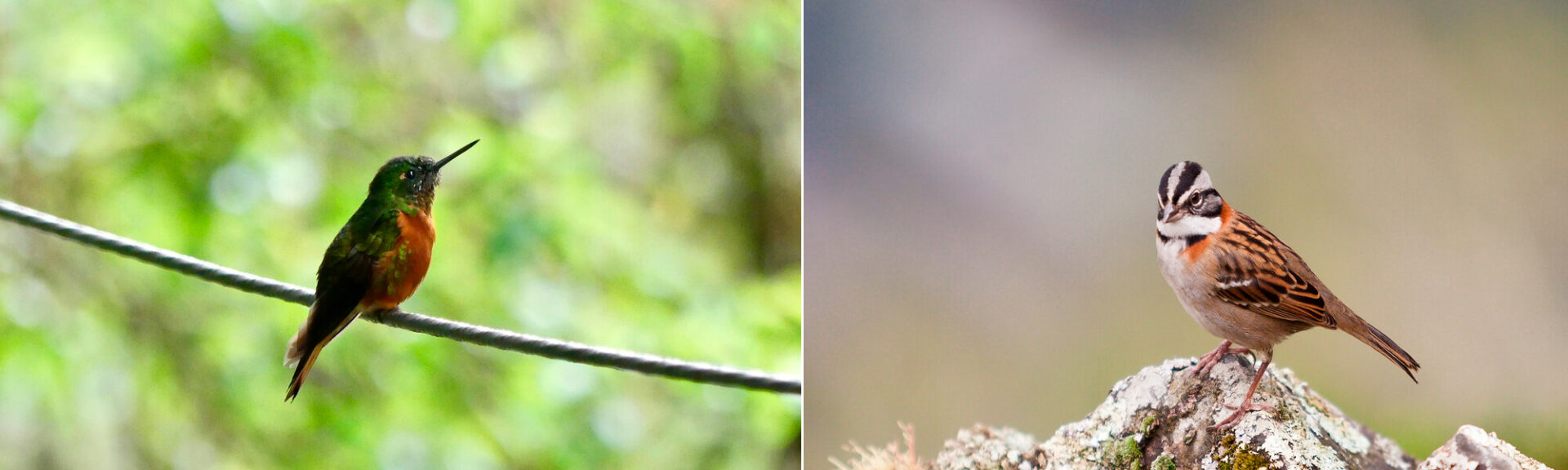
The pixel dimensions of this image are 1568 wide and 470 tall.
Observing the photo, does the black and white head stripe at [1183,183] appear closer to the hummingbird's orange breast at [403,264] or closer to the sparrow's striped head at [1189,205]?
the sparrow's striped head at [1189,205]

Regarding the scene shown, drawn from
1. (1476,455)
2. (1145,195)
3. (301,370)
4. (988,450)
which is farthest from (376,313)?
(1476,455)

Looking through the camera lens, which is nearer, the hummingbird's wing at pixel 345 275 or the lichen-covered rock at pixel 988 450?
the hummingbird's wing at pixel 345 275

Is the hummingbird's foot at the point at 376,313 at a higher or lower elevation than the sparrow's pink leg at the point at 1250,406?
higher

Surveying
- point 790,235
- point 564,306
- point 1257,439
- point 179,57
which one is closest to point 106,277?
point 179,57

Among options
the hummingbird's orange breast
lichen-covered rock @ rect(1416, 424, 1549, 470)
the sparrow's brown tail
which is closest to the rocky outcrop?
lichen-covered rock @ rect(1416, 424, 1549, 470)

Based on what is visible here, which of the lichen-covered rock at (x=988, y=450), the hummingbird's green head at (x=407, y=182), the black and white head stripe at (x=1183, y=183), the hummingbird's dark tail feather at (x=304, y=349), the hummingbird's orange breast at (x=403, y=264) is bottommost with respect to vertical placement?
the lichen-covered rock at (x=988, y=450)

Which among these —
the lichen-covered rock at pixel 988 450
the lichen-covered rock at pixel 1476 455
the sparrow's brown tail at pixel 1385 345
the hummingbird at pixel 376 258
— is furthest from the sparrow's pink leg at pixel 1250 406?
the hummingbird at pixel 376 258

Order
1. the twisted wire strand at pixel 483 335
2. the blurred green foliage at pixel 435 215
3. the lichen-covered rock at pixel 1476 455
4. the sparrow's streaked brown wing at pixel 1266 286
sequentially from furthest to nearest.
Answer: the blurred green foliage at pixel 435 215 → the sparrow's streaked brown wing at pixel 1266 286 → the lichen-covered rock at pixel 1476 455 → the twisted wire strand at pixel 483 335
